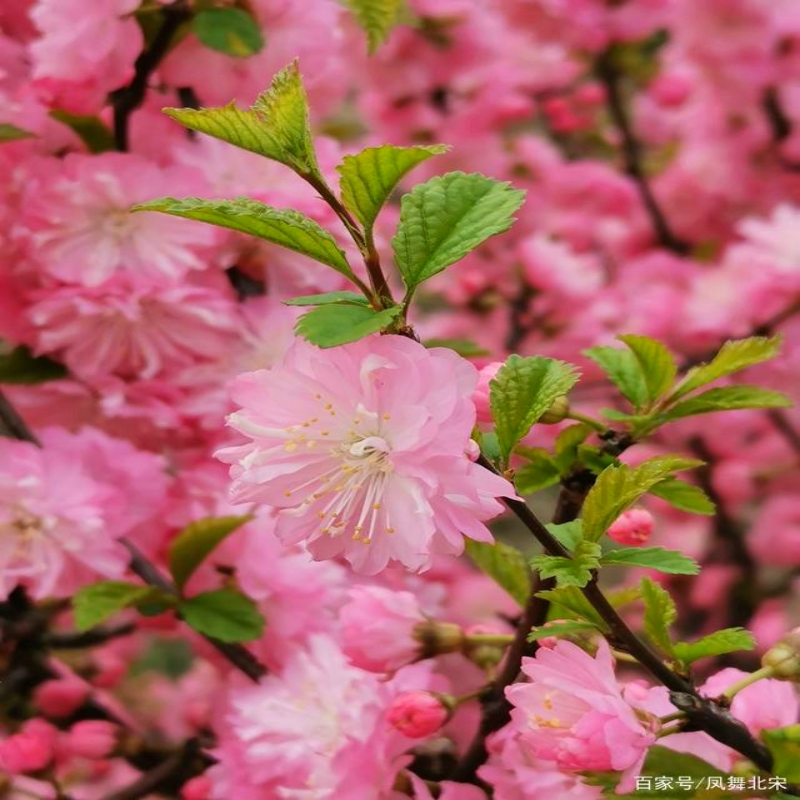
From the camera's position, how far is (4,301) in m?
0.84

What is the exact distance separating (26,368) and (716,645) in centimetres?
60

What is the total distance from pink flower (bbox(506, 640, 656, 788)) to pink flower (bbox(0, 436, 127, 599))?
1.20 feet

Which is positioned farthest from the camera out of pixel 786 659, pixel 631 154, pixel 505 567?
pixel 631 154

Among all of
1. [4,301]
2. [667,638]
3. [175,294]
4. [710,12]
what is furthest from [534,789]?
[710,12]

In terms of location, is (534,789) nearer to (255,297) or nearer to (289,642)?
(289,642)

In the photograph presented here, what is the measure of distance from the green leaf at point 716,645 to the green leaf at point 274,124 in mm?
295

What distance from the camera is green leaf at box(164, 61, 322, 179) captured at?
1.50 feet

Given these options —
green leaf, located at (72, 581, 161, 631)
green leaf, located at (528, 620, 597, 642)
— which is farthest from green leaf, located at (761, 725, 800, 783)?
green leaf, located at (72, 581, 161, 631)

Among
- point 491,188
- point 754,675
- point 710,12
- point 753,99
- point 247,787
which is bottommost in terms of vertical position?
point 247,787

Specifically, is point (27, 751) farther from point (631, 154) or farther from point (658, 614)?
point (631, 154)

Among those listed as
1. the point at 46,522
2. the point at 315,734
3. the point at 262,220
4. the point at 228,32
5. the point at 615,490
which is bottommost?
the point at 315,734

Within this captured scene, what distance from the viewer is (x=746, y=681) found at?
534mm

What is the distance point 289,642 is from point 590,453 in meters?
0.37

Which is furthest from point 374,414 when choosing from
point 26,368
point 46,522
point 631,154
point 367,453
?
point 631,154
